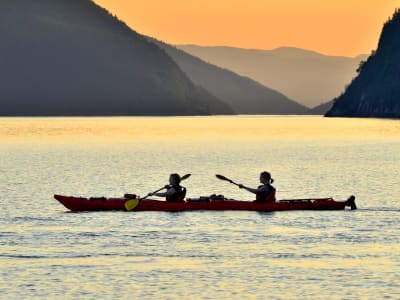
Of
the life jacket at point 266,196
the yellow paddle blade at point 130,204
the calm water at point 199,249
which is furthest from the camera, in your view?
the life jacket at point 266,196

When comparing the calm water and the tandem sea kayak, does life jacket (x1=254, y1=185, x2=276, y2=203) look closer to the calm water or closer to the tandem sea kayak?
the tandem sea kayak

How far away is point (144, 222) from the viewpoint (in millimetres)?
48375

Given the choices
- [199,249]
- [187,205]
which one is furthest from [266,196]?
[199,249]

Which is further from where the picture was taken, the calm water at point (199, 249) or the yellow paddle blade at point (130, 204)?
the yellow paddle blade at point (130, 204)

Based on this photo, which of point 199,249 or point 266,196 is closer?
point 199,249

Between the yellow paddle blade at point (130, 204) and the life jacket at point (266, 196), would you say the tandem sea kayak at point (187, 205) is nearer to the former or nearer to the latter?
the yellow paddle blade at point (130, 204)

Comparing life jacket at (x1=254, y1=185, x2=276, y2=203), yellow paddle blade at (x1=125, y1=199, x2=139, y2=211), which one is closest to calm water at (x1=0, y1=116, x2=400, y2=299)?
yellow paddle blade at (x1=125, y1=199, x2=139, y2=211)

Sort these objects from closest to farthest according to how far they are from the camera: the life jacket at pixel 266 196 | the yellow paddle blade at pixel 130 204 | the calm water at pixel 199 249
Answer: the calm water at pixel 199 249 → the yellow paddle blade at pixel 130 204 → the life jacket at pixel 266 196

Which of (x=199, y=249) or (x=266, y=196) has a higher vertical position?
(x=266, y=196)

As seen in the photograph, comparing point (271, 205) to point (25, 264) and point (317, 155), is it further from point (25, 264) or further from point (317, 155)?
point (317, 155)

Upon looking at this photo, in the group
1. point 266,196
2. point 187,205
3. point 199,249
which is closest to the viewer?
point 199,249

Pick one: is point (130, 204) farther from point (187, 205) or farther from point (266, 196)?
point (266, 196)

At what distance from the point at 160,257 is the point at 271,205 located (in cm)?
1378

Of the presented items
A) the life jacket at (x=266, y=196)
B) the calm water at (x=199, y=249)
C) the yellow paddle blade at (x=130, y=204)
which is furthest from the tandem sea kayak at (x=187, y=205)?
the calm water at (x=199, y=249)
